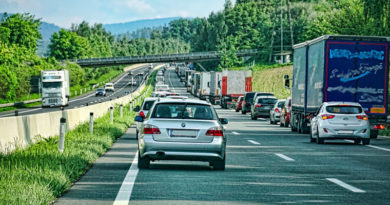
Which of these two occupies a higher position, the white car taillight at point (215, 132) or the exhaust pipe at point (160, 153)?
the white car taillight at point (215, 132)

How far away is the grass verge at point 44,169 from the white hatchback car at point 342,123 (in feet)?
22.8

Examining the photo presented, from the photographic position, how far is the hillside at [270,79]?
10687cm

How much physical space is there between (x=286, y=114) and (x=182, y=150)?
856 inches

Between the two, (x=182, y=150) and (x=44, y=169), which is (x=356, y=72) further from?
(x=44, y=169)

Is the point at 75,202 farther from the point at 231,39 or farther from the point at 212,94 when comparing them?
the point at 231,39

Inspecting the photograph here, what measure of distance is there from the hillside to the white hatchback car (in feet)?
253

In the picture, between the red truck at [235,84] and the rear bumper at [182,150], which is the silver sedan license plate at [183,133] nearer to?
the rear bumper at [182,150]

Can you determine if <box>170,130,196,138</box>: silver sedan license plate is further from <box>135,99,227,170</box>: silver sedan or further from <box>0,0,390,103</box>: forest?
<box>0,0,390,103</box>: forest

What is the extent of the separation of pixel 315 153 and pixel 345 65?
6901 millimetres

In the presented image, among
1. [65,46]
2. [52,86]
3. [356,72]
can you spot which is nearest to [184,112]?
[356,72]

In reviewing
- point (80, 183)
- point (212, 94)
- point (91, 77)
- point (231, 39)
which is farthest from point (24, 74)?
point (231, 39)

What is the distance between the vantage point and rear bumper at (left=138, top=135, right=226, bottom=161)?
13328 mm

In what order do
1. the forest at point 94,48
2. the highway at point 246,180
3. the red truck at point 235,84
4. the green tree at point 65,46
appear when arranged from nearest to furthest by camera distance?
the highway at point 246,180, the forest at point 94,48, the red truck at point 235,84, the green tree at point 65,46

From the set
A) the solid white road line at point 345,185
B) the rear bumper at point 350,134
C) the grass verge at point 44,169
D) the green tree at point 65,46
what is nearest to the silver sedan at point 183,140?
the grass verge at point 44,169
